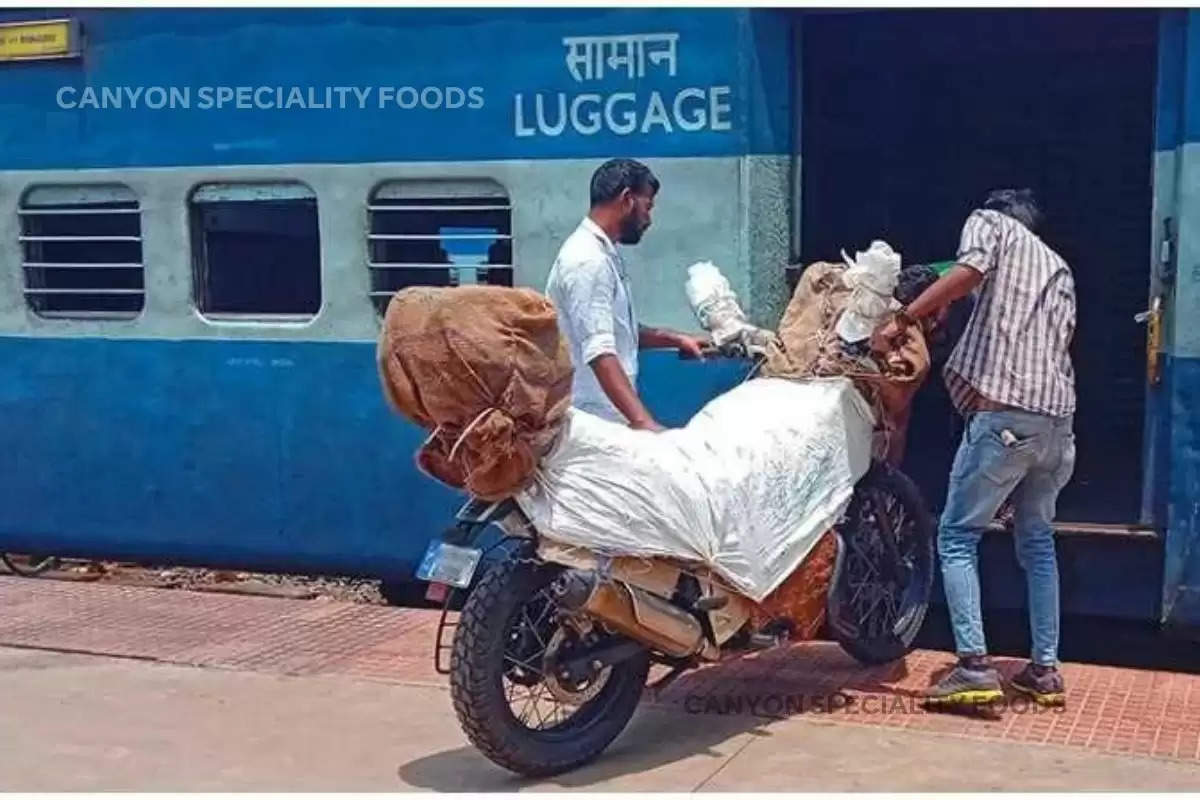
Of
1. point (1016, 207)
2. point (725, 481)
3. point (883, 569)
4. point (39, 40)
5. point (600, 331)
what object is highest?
point (39, 40)

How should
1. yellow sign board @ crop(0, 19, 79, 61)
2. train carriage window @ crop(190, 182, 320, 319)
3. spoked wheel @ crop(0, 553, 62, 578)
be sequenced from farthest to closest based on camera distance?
1. spoked wheel @ crop(0, 553, 62, 578)
2. yellow sign board @ crop(0, 19, 79, 61)
3. train carriage window @ crop(190, 182, 320, 319)

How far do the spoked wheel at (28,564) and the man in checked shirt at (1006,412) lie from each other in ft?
17.0

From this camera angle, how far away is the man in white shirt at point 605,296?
5.03 metres

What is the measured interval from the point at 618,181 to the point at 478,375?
1158mm

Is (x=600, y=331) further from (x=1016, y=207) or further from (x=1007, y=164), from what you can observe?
(x=1007, y=164)

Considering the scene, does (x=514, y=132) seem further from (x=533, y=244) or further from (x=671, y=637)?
(x=671, y=637)

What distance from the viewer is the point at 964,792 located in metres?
4.49

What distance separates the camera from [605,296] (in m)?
5.07

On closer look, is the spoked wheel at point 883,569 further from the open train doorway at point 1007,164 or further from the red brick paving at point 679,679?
the open train doorway at point 1007,164

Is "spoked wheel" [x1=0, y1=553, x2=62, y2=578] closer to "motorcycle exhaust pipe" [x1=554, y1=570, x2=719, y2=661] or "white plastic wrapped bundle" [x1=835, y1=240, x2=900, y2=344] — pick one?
"motorcycle exhaust pipe" [x1=554, y1=570, x2=719, y2=661]

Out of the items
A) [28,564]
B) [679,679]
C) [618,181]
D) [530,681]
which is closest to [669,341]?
[618,181]

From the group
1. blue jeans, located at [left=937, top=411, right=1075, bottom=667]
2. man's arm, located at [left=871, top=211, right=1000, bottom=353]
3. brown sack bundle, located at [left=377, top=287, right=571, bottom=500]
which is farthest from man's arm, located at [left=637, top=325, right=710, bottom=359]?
brown sack bundle, located at [left=377, top=287, right=571, bottom=500]

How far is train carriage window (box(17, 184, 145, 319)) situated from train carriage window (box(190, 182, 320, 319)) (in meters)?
0.36

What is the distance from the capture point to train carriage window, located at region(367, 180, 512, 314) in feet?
21.9
